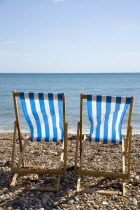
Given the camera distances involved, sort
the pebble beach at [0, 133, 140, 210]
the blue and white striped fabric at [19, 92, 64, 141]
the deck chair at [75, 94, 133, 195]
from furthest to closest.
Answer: the blue and white striped fabric at [19, 92, 64, 141], the deck chair at [75, 94, 133, 195], the pebble beach at [0, 133, 140, 210]

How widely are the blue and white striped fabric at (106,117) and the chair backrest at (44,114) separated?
45cm

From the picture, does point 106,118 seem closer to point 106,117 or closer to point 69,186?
point 106,117

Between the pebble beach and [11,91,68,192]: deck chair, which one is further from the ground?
[11,91,68,192]: deck chair

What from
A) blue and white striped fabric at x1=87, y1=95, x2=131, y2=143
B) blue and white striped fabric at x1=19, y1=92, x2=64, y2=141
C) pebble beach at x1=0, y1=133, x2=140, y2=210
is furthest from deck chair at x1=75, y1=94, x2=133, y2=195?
blue and white striped fabric at x1=19, y1=92, x2=64, y2=141

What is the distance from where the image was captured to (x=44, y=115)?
379cm

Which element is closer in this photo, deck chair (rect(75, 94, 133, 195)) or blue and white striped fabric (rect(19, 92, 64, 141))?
deck chair (rect(75, 94, 133, 195))

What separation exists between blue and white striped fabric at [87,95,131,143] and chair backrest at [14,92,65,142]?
45 centimetres

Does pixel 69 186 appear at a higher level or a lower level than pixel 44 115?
lower

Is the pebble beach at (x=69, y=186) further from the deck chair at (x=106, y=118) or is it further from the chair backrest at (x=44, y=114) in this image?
the chair backrest at (x=44, y=114)

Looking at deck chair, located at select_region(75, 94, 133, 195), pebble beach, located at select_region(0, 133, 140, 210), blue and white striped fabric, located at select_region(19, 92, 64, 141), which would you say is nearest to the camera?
pebble beach, located at select_region(0, 133, 140, 210)

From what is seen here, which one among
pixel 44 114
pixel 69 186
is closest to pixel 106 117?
pixel 44 114

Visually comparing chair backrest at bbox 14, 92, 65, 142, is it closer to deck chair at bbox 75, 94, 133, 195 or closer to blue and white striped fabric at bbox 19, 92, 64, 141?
blue and white striped fabric at bbox 19, 92, 64, 141

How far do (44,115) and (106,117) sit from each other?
35.8 inches

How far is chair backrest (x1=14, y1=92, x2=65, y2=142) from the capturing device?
3676 millimetres
